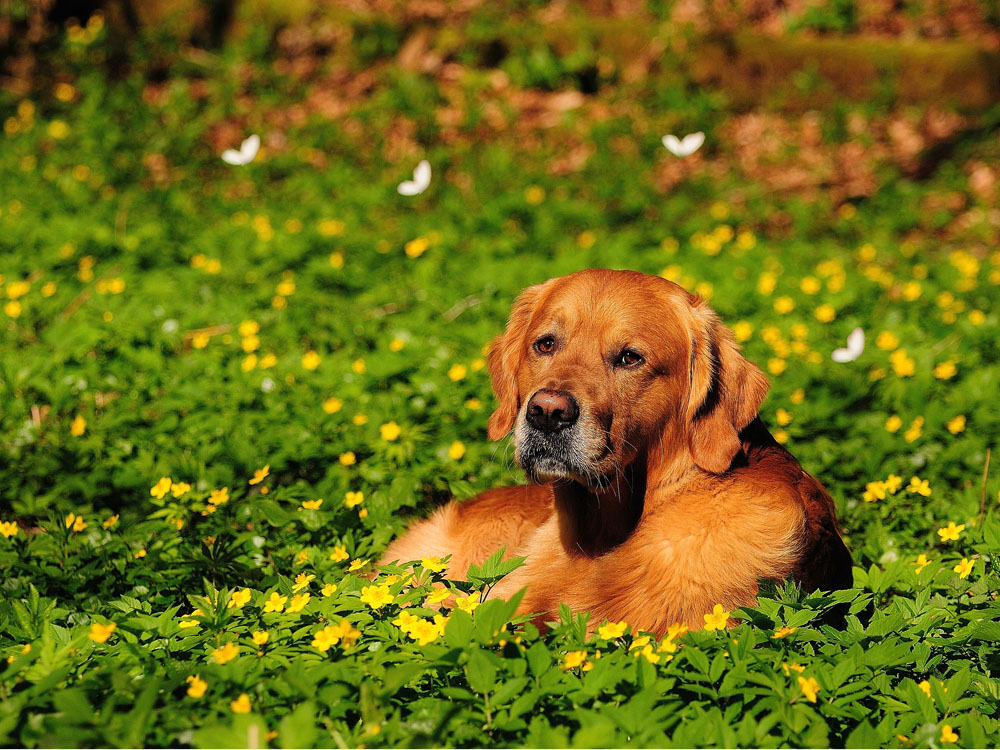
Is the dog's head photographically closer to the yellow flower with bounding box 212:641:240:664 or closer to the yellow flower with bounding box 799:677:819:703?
the yellow flower with bounding box 799:677:819:703

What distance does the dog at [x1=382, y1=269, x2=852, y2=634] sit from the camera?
9.04 ft

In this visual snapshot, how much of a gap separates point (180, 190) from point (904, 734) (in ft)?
22.6

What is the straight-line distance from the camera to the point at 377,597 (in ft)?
7.90

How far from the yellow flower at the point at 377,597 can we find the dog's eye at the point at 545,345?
1124mm

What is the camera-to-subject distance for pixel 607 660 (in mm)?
2213

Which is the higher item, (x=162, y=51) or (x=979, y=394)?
(x=162, y=51)

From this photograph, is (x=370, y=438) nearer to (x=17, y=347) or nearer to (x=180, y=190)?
(x=17, y=347)

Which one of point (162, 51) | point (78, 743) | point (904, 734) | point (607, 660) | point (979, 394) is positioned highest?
point (162, 51)

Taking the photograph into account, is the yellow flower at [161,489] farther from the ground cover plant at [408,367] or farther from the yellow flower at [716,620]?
the yellow flower at [716,620]

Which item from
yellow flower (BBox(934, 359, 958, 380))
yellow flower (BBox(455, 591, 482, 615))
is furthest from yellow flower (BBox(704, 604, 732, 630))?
yellow flower (BBox(934, 359, 958, 380))

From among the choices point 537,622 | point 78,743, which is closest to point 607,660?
point 537,622

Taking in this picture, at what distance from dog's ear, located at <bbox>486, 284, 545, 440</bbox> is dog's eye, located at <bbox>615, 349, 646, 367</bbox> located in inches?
19.5

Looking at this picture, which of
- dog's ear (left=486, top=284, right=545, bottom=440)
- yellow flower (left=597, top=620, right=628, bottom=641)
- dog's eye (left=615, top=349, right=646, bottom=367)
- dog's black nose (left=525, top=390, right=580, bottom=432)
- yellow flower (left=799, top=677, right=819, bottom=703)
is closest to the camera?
yellow flower (left=799, top=677, right=819, bottom=703)

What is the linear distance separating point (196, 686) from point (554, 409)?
1.35 m
